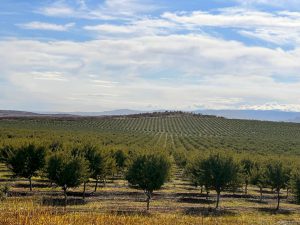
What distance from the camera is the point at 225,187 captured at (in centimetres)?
5562

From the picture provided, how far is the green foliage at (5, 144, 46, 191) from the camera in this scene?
61.3m

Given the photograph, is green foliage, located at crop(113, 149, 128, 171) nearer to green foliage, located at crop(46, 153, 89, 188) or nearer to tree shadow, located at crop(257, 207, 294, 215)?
green foliage, located at crop(46, 153, 89, 188)

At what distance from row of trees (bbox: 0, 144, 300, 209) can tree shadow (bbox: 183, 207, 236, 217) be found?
2200 millimetres

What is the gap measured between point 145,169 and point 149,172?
0.63 meters

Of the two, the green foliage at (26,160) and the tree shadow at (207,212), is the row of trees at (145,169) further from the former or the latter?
the tree shadow at (207,212)

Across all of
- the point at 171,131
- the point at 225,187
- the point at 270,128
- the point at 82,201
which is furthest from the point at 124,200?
the point at 270,128

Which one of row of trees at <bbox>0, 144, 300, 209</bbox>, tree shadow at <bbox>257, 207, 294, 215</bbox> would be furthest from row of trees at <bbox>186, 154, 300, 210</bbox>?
tree shadow at <bbox>257, 207, 294, 215</bbox>

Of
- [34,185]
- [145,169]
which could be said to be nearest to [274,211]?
[145,169]

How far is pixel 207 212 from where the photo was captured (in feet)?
160

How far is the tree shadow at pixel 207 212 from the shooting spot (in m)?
47.3

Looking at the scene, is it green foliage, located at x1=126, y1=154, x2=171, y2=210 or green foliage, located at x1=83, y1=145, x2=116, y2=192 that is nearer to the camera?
green foliage, located at x1=126, y1=154, x2=171, y2=210

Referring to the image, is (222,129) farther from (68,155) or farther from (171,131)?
(68,155)

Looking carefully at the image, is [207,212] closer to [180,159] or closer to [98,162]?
[98,162]

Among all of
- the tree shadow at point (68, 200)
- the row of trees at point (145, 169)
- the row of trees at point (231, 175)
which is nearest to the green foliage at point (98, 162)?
the row of trees at point (145, 169)
